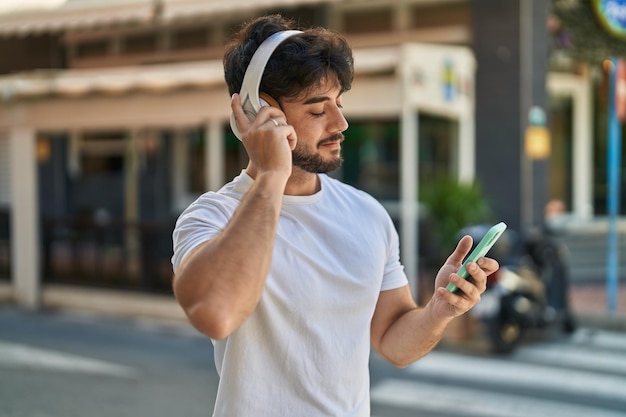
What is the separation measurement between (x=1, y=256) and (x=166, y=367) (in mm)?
5235

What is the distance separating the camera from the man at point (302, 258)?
69.6 inches

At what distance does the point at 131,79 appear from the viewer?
9648 mm

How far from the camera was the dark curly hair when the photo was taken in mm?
1812

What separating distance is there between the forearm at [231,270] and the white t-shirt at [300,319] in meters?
0.14

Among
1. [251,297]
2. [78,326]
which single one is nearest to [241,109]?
[251,297]

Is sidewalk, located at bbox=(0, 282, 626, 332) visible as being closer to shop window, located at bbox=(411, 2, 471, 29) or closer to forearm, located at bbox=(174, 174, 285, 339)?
shop window, located at bbox=(411, 2, 471, 29)


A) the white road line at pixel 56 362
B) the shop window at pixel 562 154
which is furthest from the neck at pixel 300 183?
the shop window at pixel 562 154

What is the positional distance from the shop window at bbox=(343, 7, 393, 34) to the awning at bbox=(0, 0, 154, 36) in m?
2.67

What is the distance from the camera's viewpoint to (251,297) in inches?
63.1

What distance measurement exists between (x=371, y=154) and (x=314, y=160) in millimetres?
11026

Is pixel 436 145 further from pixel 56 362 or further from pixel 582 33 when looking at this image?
pixel 56 362

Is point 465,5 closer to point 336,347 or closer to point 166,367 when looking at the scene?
point 166,367

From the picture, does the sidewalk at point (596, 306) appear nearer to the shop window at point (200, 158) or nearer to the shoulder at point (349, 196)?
the shop window at point (200, 158)

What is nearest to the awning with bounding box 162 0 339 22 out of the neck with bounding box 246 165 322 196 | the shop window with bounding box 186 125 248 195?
the shop window with bounding box 186 125 248 195
